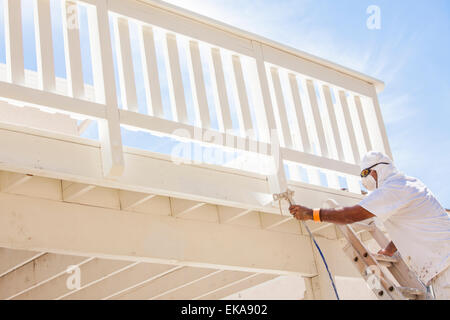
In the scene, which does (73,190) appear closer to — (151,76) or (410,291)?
(151,76)

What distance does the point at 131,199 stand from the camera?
18.8 feet

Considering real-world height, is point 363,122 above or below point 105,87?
above

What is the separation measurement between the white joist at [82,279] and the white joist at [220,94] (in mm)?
2402

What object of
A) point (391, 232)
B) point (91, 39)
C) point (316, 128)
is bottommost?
point (391, 232)

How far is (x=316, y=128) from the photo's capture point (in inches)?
264

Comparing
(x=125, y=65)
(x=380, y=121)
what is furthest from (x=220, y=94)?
(x=380, y=121)

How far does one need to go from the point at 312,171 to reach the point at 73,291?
135 inches

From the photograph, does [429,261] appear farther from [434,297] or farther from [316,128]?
[316,128]

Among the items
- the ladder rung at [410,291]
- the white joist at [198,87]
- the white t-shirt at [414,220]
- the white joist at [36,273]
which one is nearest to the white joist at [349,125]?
the white t-shirt at [414,220]

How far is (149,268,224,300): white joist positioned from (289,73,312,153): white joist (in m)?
2.60

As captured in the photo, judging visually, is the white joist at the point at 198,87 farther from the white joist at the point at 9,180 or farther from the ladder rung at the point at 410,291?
the ladder rung at the point at 410,291

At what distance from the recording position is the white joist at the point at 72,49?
4.96 metres

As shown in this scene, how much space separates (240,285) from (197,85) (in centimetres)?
434
